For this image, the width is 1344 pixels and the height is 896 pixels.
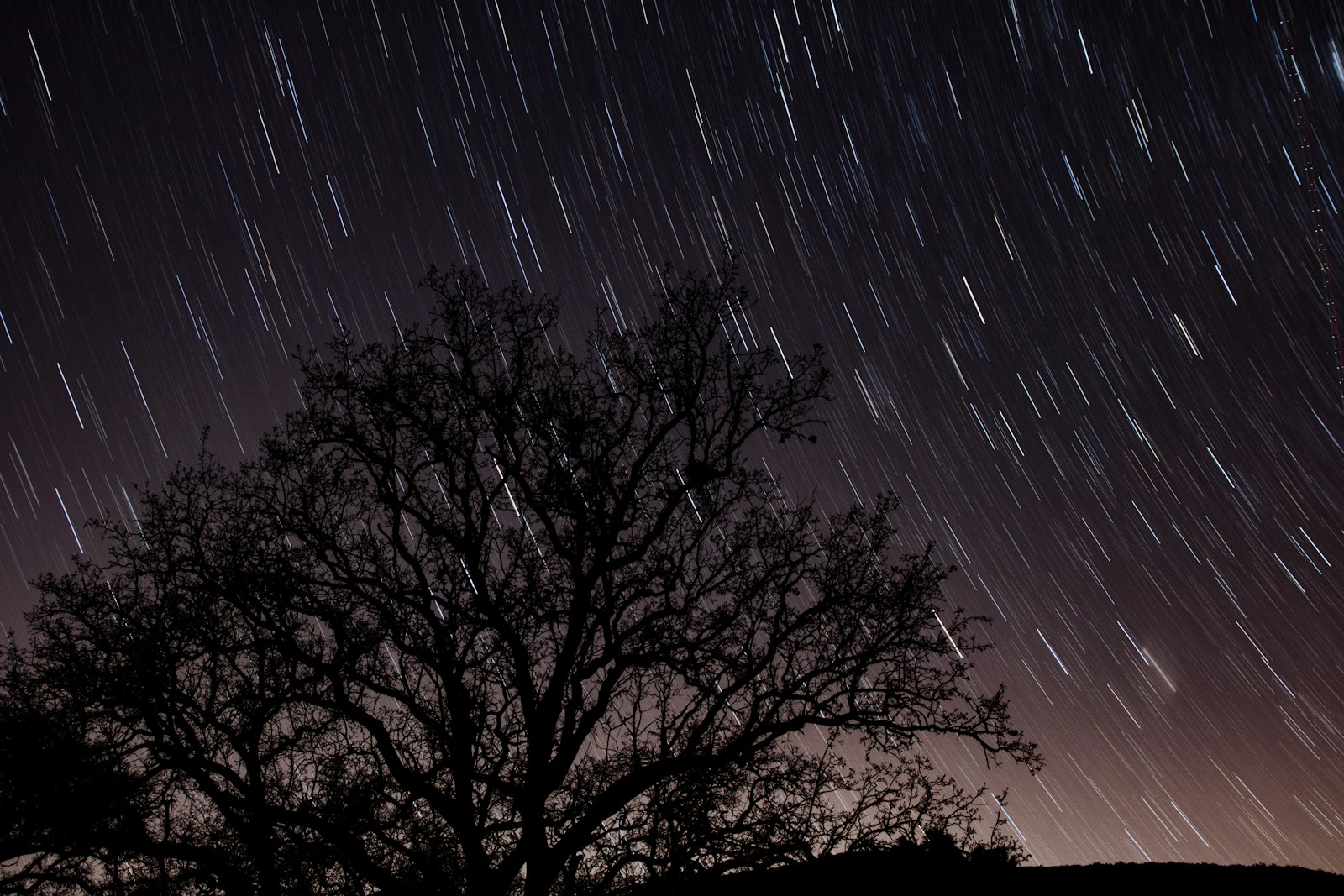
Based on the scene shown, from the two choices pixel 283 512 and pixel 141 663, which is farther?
pixel 283 512

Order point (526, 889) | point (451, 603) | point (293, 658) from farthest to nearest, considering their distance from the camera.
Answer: point (451, 603) → point (293, 658) → point (526, 889)

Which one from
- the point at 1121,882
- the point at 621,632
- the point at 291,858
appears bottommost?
the point at 1121,882

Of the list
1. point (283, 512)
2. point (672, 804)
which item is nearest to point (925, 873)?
point (672, 804)

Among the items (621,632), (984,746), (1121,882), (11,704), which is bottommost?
(1121,882)

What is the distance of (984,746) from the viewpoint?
8820 millimetres

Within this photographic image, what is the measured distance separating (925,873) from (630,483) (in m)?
5.42

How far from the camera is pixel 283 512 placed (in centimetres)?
889

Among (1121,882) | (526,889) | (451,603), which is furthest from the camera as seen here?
(1121,882)

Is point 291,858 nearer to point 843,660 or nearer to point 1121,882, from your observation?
point 843,660

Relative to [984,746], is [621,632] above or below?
above

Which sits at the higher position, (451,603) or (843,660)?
(451,603)

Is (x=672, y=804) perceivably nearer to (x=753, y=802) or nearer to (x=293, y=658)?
(x=753, y=802)

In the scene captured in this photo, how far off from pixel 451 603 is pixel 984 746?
609 cm

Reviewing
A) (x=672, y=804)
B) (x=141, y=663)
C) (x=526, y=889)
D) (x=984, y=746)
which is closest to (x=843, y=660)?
(x=984, y=746)
